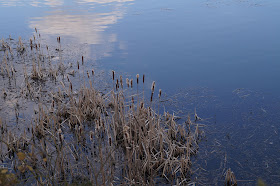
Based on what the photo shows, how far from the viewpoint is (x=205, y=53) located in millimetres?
11414

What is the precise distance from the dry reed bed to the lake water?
0.63 m

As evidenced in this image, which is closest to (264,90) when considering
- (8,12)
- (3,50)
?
(3,50)

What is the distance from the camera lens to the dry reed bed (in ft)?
15.9

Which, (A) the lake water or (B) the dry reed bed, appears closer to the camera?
(B) the dry reed bed

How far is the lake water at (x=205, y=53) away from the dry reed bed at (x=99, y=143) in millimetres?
628

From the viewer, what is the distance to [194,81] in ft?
29.9

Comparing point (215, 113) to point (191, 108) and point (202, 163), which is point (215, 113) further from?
point (202, 163)

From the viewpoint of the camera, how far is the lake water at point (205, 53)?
19.5 feet

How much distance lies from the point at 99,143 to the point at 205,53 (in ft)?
22.1

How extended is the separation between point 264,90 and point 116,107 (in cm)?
442

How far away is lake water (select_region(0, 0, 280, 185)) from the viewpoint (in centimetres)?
596

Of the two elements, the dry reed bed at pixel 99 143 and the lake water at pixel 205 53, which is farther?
the lake water at pixel 205 53

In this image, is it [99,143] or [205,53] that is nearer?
[99,143]

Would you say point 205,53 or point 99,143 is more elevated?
point 205,53
